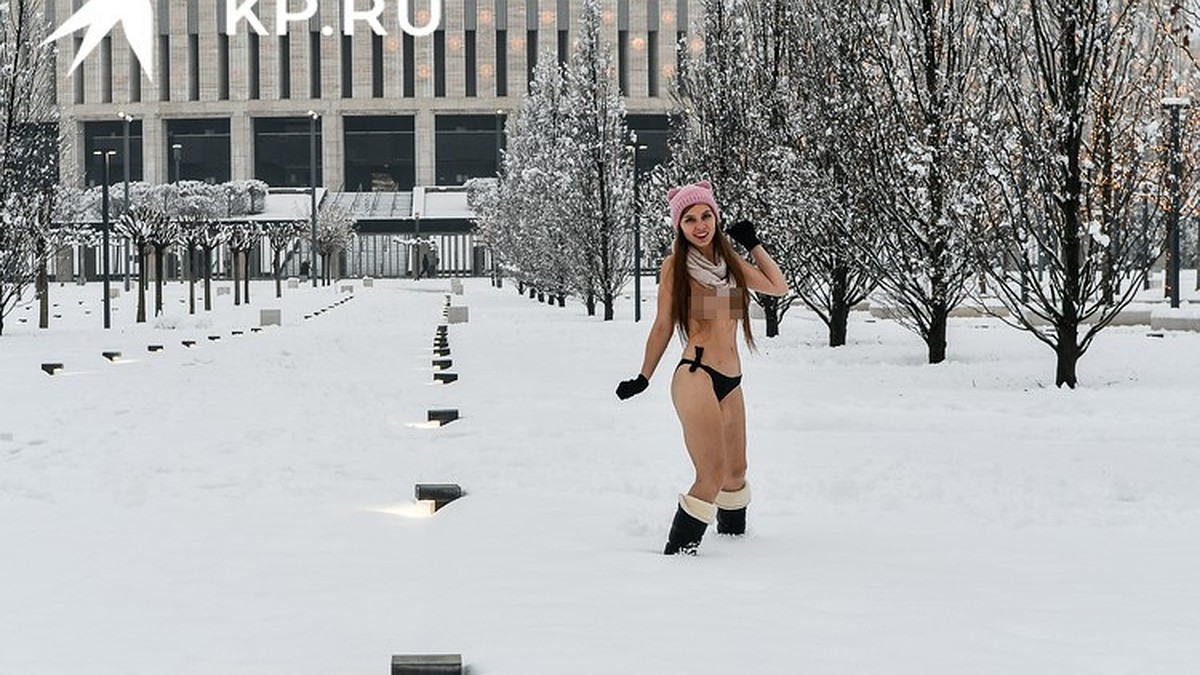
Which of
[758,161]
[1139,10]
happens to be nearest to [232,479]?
[1139,10]

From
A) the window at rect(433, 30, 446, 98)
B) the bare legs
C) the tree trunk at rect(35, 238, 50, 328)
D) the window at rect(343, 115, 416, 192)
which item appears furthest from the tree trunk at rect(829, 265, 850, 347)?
the window at rect(343, 115, 416, 192)

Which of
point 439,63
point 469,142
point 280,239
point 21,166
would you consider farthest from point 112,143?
point 21,166

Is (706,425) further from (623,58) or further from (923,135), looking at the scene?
(623,58)

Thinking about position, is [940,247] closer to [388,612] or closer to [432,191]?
[388,612]

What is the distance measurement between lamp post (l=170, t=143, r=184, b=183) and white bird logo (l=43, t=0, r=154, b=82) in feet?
14.2

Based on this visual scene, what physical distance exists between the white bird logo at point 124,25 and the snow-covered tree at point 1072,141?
79.1m

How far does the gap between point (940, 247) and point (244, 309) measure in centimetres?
2906

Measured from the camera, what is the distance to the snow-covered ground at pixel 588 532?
5.31 m

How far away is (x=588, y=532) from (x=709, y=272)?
5.06ft

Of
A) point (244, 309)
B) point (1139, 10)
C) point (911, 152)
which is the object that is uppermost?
point (1139, 10)

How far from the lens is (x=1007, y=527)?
7.76 meters

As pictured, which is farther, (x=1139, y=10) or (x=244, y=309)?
(x=244, y=309)

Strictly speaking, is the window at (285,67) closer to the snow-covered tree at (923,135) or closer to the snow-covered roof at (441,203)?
the snow-covered roof at (441,203)

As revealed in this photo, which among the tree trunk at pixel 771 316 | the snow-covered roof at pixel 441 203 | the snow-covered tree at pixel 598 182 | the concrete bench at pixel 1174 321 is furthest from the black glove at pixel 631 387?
the snow-covered roof at pixel 441 203
